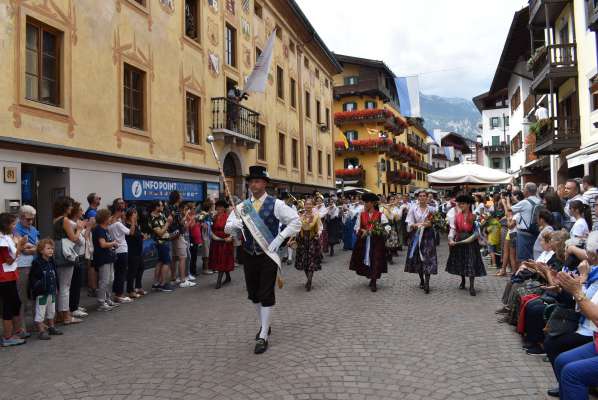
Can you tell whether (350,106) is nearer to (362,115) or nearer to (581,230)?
(362,115)

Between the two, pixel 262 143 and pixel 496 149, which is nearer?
pixel 262 143

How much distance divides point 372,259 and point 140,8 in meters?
9.46

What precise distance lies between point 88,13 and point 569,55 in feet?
58.8

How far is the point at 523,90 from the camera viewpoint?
33.2 meters

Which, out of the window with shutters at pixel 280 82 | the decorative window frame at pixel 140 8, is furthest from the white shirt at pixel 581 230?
the window with shutters at pixel 280 82

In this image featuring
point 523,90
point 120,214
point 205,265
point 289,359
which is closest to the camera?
point 289,359

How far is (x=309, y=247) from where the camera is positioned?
10328 mm

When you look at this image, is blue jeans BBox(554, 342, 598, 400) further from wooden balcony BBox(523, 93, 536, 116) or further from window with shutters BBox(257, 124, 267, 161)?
wooden balcony BBox(523, 93, 536, 116)

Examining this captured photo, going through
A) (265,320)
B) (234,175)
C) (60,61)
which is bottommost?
(265,320)

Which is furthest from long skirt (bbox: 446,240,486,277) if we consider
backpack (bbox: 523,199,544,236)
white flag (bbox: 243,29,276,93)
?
white flag (bbox: 243,29,276,93)

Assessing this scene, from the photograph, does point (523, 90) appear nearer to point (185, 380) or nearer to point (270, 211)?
point (270, 211)

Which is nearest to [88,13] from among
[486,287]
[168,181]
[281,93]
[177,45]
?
[177,45]

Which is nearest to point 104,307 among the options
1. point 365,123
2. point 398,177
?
point 365,123

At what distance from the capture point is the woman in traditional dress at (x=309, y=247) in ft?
33.2
